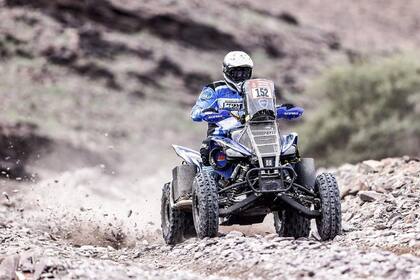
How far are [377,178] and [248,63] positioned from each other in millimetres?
5624

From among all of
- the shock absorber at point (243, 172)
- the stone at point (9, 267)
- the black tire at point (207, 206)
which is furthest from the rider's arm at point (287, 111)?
the stone at point (9, 267)

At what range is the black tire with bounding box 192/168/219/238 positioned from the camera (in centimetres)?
1245

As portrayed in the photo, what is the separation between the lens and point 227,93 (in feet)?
45.5

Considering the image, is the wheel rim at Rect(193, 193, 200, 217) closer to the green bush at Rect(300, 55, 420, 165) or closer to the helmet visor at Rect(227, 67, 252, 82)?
the helmet visor at Rect(227, 67, 252, 82)

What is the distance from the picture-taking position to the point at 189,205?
44.4ft

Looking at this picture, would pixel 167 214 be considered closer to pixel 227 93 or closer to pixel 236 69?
pixel 227 93

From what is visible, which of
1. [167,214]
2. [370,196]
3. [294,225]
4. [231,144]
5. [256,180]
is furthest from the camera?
[370,196]

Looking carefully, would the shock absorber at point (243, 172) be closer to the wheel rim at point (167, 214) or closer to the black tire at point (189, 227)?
the black tire at point (189, 227)

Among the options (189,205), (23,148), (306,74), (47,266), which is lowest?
(47,266)

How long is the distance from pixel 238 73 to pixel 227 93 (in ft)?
1.00

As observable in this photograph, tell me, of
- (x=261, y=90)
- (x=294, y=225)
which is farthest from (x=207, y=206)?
(x=294, y=225)

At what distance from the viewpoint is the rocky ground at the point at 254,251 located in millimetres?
9922

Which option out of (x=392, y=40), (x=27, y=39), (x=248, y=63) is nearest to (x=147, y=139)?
(x=27, y=39)

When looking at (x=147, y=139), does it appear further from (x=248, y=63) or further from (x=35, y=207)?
(x=248, y=63)
